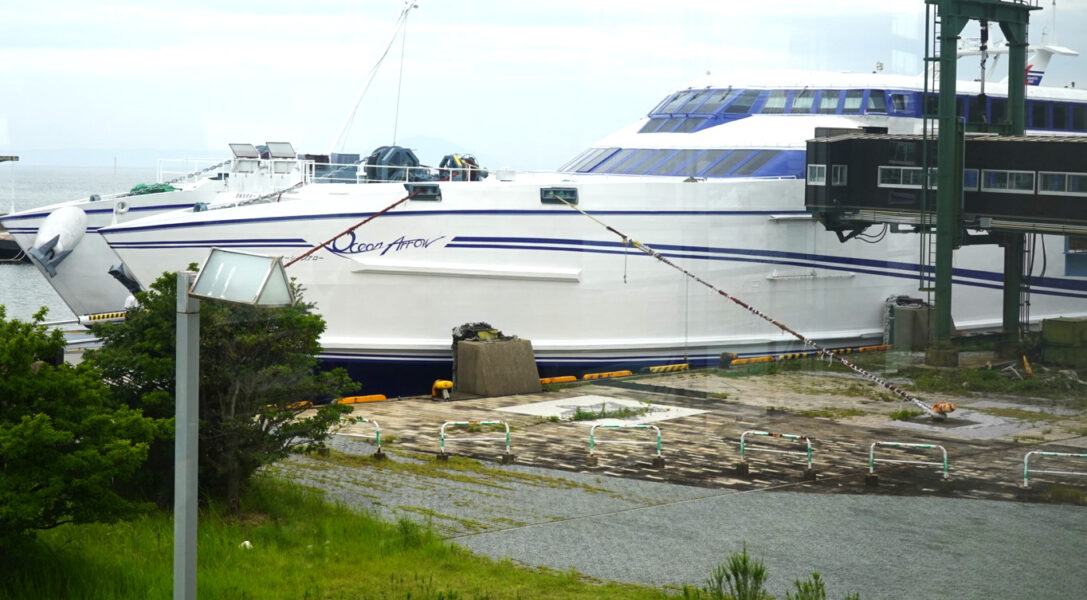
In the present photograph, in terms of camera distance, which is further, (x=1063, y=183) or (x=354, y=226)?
(x=354, y=226)

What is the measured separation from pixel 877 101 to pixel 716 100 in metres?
2.79

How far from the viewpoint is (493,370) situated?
17.2m

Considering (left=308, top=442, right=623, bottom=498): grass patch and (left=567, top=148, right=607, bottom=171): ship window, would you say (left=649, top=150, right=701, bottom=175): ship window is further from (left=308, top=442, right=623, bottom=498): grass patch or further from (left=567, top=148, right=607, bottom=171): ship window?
(left=308, top=442, right=623, bottom=498): grass patch

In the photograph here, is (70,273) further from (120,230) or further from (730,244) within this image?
(730,244)

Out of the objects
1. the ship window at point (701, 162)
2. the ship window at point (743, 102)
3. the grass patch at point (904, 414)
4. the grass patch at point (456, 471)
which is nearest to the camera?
the grass patch at point (456, 471)

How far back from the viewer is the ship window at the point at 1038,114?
19750mm

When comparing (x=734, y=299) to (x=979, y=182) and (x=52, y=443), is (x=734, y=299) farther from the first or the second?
(x=52, y=443)

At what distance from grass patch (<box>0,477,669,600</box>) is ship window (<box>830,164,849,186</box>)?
9.15 m

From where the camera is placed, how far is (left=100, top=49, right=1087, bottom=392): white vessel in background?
17953 millimetres

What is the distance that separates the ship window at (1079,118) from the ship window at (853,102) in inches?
145

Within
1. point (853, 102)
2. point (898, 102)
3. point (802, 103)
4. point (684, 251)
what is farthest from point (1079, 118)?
point (684, 251)

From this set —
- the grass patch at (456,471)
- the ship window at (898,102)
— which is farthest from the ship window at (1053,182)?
the ship window at (898,102)

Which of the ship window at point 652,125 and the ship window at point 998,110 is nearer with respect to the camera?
the ship window at point 998,110

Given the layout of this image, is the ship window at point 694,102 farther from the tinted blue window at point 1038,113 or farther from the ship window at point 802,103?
the tinted blue window at point 1038,113
